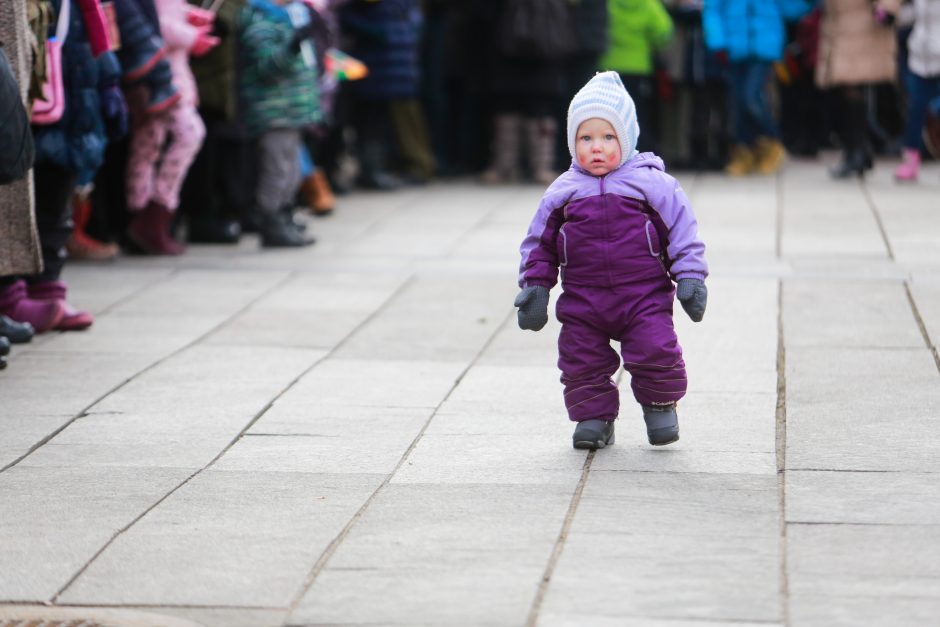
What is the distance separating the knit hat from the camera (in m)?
5.45

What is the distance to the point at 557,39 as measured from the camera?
13.4m

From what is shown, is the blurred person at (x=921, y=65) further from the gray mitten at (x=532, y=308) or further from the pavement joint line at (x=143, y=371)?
the gray mitten at (x=532, y=308)

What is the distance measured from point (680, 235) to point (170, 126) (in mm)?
4834

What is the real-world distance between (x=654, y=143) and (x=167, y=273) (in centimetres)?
658

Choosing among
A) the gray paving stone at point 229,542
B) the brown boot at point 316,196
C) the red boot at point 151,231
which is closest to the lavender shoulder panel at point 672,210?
the gray paving stone at point 229,542

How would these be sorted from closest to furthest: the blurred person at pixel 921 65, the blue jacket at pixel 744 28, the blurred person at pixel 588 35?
the blurred person at pixel 921 65
the blue jacket at pixel 744 28
the blurred person at pixel 588 35

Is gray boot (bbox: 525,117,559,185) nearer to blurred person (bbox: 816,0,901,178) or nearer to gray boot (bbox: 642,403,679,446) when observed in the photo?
blurred person (bbox: 816,0,901,178)

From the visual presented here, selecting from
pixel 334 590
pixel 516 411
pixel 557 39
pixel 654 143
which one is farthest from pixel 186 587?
pixel 654 143

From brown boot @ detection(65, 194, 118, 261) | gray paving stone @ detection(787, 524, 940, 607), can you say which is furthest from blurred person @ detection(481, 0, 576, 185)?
gray paving stone @ detection(787, 524, 940, 607)

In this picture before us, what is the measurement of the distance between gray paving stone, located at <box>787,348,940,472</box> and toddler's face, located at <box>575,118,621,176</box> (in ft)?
3.50

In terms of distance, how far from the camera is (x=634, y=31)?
45.9ft

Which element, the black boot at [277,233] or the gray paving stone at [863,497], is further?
the black boot at [277,233]

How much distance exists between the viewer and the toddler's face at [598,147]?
5.48 m

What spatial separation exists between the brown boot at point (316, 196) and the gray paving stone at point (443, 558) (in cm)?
718
